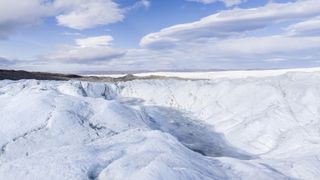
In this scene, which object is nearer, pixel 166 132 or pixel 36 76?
pixel 166 132

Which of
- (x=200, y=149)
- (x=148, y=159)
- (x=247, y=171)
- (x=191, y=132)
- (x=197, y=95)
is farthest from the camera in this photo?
(x=197, y=95)

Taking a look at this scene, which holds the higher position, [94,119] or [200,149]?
[94,119]

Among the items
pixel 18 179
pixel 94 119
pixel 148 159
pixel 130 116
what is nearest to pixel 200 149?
pixel 130 116

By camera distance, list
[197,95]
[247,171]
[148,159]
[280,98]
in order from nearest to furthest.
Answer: [148,159], [247,171], [280,98], [197,95]

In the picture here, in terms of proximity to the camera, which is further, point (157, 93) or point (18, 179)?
point (157, 93)

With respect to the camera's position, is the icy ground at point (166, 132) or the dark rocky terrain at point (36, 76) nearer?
the icy ground at point (166, 132)

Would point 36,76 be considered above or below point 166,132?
above

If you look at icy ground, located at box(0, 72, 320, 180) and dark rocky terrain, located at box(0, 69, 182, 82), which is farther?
dark rocky terrain, located at box(0, 69, 182, 82)

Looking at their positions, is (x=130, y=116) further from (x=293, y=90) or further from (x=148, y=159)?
(x=293, y=90)
